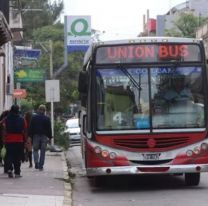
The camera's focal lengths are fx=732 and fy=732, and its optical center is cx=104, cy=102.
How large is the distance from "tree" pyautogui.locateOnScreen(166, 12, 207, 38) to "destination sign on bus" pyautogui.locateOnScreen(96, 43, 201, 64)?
3530 inches

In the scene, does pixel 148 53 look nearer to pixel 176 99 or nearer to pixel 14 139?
pixel 176 99

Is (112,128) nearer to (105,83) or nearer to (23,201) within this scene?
(105,83)

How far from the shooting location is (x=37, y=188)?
15.5 m

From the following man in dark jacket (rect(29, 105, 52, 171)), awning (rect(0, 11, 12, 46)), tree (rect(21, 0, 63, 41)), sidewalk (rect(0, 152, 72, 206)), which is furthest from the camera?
tree (rect(21, 0, 63, 41))

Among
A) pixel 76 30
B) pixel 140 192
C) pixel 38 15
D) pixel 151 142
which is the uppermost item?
pixel 38 15

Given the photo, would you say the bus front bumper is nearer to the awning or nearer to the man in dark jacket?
the awning

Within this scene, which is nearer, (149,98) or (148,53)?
(149,98)

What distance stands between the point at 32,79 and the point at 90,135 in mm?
22608

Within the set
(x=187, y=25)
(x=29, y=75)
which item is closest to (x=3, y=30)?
(x=29, y=75)

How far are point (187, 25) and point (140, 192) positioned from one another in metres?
94.7

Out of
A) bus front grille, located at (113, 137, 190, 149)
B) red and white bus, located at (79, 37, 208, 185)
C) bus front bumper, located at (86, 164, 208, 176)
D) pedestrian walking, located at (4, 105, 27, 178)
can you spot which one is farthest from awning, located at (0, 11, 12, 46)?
bus front bumper, located at (86, 164, 208, 176)

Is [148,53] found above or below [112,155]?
above

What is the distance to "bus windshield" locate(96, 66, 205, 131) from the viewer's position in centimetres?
1562

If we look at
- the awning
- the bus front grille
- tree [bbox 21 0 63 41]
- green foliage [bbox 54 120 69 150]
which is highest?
tree [bbox 21 0 63 41]
